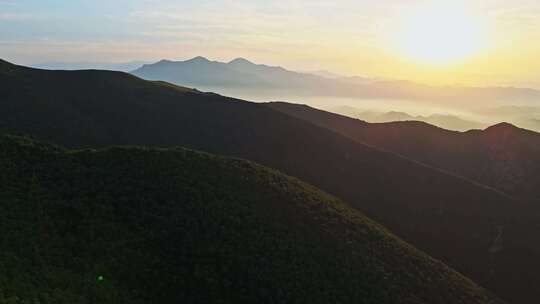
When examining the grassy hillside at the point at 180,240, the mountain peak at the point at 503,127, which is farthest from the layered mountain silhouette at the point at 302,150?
the mountain peak at the point at 503,127

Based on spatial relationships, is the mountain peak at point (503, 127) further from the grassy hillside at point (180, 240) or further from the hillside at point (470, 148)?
the grassy hillside at point (180, 240)

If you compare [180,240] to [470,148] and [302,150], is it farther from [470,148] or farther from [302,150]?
[470,148]

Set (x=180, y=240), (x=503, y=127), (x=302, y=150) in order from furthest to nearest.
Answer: (x=503, y=127)
(x=302, y=150)
(x=180, y=240)

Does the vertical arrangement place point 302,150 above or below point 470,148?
below

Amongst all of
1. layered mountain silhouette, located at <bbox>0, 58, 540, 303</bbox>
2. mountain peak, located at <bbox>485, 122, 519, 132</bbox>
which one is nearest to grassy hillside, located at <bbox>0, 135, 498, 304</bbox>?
layered mountain silhouette, located at <bbox>0, 58, 540, 303</bbox>

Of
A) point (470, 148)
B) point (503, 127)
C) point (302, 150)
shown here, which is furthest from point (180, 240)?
point (503, 127)

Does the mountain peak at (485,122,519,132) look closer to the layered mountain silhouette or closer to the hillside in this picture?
the hillside
